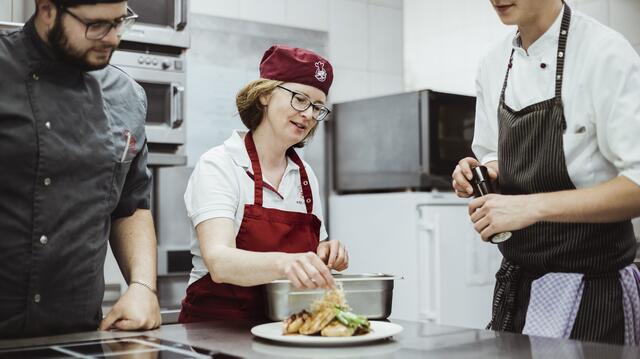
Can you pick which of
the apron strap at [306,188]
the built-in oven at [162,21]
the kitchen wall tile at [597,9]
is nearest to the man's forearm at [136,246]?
the apron strap at [306,188]

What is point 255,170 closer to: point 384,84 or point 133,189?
point 133,189

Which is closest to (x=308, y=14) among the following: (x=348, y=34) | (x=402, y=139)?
(x=348, y=34)

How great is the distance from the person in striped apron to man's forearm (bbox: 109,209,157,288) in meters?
0.71

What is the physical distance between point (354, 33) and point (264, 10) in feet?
1.82

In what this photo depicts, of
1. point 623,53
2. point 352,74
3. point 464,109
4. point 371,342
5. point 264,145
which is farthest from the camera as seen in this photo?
point 352,74

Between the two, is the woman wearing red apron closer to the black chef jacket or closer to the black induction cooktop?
the black chef jacket

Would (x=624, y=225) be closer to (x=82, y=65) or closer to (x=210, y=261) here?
(x=210, y=261)

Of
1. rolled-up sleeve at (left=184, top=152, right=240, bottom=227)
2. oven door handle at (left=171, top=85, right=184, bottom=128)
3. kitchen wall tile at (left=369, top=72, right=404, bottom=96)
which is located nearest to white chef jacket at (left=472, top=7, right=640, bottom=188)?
rolled-up sleeve at (left=184, top=152, right=240, bottom=227)

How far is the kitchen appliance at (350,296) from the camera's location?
1.49m

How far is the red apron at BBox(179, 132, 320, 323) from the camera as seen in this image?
1.71 meters

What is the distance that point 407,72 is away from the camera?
578 centimetres

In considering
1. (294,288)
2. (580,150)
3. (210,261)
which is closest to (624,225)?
(580,150)

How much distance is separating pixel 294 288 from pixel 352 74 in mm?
2631

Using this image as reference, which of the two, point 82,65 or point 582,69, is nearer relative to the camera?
point 82,65
